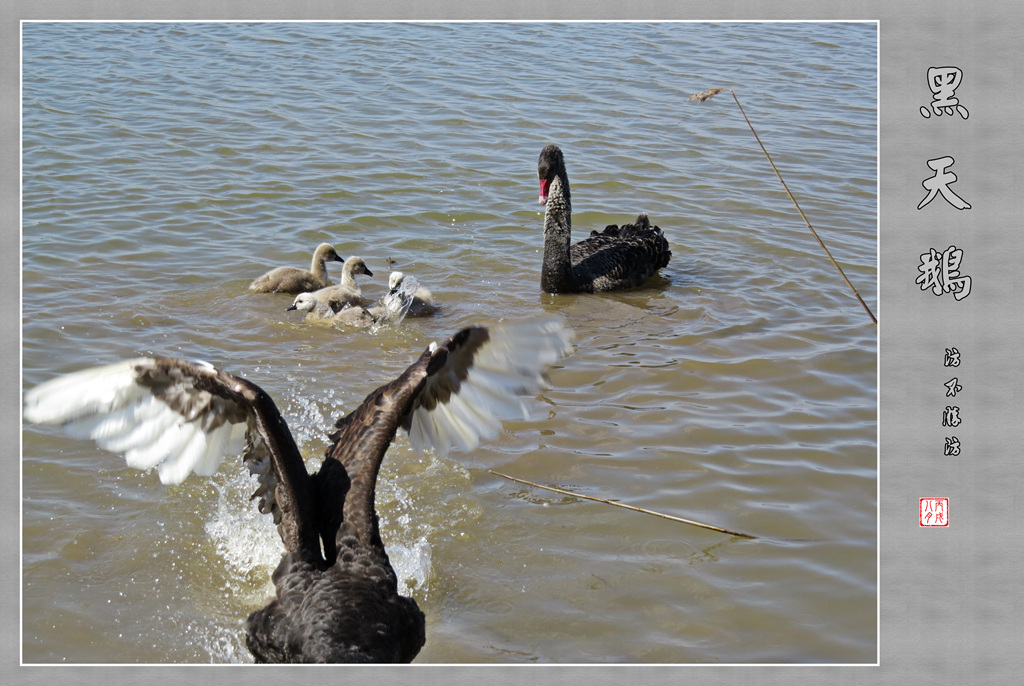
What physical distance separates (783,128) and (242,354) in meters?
7.78

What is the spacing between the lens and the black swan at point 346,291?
6934 millimetres

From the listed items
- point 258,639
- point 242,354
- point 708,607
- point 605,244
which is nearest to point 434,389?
point 258,639

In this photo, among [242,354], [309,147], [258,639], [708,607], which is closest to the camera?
[258,639]

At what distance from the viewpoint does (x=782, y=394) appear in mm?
5785

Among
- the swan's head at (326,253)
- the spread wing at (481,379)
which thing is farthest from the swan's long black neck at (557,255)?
the spread wing at (481,379)

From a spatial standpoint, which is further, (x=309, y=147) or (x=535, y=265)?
(x=309, y=147)

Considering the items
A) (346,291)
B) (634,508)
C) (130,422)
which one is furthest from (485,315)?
(130,422)

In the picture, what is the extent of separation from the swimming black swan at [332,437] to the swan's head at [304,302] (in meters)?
2.85

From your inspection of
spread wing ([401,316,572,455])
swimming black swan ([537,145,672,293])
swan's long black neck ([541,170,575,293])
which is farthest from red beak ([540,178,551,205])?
spread wing ([401,316,572,455])

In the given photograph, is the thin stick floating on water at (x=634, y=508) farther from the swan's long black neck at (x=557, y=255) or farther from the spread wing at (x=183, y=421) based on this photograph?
the swan's long black neck at (x=557, y=255)

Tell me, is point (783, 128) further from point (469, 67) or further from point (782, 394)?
point (782, 394)

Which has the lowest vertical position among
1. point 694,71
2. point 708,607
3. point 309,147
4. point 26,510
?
point 708,607
